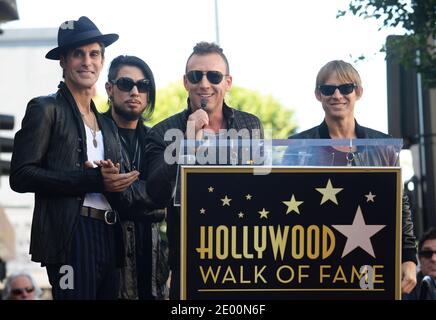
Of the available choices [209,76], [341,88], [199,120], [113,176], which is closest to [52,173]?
[113,176]

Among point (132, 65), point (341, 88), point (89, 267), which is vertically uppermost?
point (132, 65)

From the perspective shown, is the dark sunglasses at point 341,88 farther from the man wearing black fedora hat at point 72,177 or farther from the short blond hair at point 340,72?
the man wearing black fedora hat at point 72,177

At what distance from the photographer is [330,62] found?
5504 mm

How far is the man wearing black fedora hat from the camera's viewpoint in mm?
5211

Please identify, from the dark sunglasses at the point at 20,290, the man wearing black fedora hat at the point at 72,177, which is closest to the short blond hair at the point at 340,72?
the man wearing black fedora hat at the point at 72,177

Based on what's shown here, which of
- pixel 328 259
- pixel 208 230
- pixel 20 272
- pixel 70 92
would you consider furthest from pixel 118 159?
pixel 20 272

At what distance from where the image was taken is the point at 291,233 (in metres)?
4.92

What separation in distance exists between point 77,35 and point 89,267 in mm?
980

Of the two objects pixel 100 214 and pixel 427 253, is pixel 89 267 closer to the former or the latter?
pixel 100 214

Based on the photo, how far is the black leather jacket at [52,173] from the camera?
17.1ft

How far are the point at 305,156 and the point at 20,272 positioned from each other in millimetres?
4191

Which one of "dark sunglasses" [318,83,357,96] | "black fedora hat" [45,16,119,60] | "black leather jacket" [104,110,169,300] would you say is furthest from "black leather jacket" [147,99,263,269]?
"black fedora hat" [45,16,119,60]
